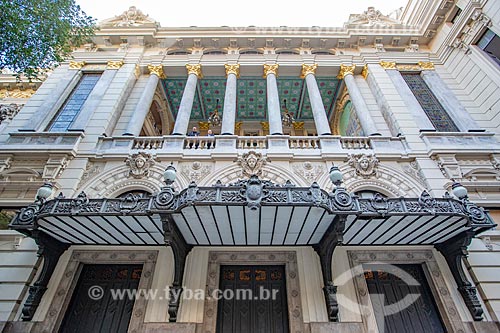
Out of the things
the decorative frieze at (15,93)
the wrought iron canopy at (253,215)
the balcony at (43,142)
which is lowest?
the wrought iron canopy at (253,215)

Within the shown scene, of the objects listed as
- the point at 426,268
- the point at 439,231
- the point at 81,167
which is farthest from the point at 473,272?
the point at 81,167

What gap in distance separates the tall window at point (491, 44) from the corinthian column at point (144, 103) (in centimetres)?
1556

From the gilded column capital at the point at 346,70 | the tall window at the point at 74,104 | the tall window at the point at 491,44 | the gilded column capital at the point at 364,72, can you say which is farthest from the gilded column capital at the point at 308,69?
the tall window at the point at 74,104

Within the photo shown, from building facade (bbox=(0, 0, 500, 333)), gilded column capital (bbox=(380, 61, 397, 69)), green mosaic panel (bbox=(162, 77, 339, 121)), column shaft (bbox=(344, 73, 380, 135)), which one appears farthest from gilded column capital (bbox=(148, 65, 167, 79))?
gilded column capital (bbox=(380, 61, 397, 69))

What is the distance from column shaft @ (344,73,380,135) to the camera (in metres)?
10.5

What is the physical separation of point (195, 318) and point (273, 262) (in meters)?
2.57

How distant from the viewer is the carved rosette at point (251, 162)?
898cm

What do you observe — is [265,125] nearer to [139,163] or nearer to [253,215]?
[139,163]

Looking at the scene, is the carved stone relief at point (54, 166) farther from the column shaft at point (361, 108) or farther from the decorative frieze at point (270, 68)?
the column shaft at point (361, 108)

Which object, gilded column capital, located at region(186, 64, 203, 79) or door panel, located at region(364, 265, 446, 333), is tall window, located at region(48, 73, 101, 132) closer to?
gilded column capital, located at region(186, 64, 203, 79)

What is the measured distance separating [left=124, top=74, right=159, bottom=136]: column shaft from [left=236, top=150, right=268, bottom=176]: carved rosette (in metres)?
4.77

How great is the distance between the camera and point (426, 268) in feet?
24.0

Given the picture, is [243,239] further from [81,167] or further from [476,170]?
[476,170]

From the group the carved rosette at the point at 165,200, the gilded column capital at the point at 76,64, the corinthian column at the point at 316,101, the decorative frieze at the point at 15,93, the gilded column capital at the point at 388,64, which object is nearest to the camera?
the carved rosette at the point at 165,200
